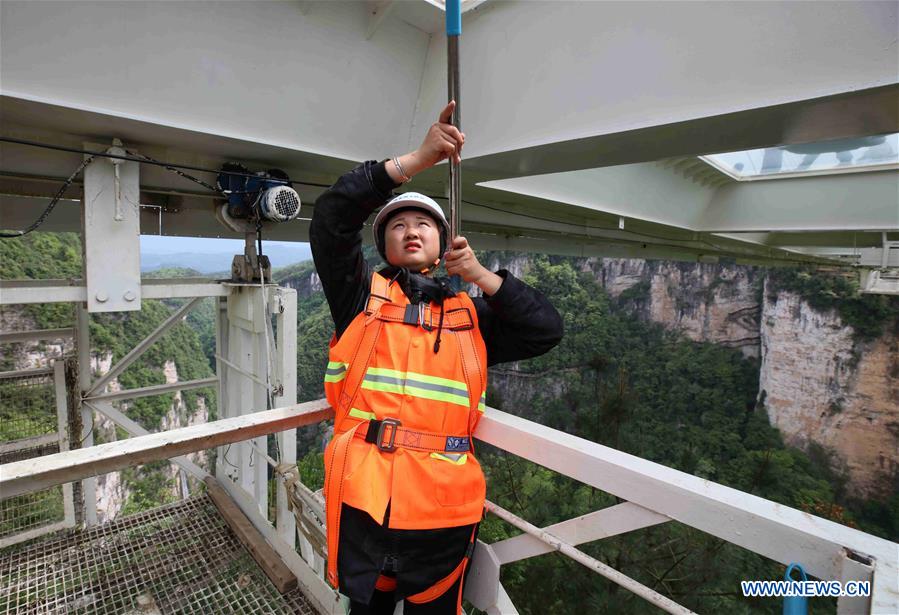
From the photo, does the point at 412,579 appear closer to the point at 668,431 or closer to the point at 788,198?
the point at 788,198

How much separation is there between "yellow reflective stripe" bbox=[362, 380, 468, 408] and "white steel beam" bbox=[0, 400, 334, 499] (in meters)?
0.36

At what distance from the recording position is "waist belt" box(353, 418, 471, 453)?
1.16m

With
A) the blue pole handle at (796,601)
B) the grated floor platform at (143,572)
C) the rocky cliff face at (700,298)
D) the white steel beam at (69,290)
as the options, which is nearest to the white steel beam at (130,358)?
the white steel beam at (69,290)

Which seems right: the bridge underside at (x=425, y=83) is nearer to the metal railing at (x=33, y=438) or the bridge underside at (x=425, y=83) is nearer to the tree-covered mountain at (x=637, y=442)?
the metal railing at (x=33, y=438)

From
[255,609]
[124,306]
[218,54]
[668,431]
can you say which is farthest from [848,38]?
[668,431]

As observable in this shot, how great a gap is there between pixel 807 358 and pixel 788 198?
2091 centimetres

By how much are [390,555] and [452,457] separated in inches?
11.5

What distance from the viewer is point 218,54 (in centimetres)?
205

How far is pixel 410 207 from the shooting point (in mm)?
1442

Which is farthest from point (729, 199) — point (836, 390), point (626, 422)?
point (836, 390)

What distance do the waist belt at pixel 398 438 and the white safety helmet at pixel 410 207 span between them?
0.59 m

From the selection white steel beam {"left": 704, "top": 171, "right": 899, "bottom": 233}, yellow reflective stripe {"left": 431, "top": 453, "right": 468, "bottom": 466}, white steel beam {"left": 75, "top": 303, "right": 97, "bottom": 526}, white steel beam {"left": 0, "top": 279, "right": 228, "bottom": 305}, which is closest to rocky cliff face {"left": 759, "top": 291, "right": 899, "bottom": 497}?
white steel beam {"left": 704, "top": 171, "right": 899, "bottom": 233}

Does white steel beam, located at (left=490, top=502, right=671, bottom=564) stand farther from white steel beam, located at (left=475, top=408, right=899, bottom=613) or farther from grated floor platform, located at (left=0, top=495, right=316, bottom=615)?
grated floor platform, located at (left=0, top=495, right=316, bottom=615)

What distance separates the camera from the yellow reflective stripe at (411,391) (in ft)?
3.96
